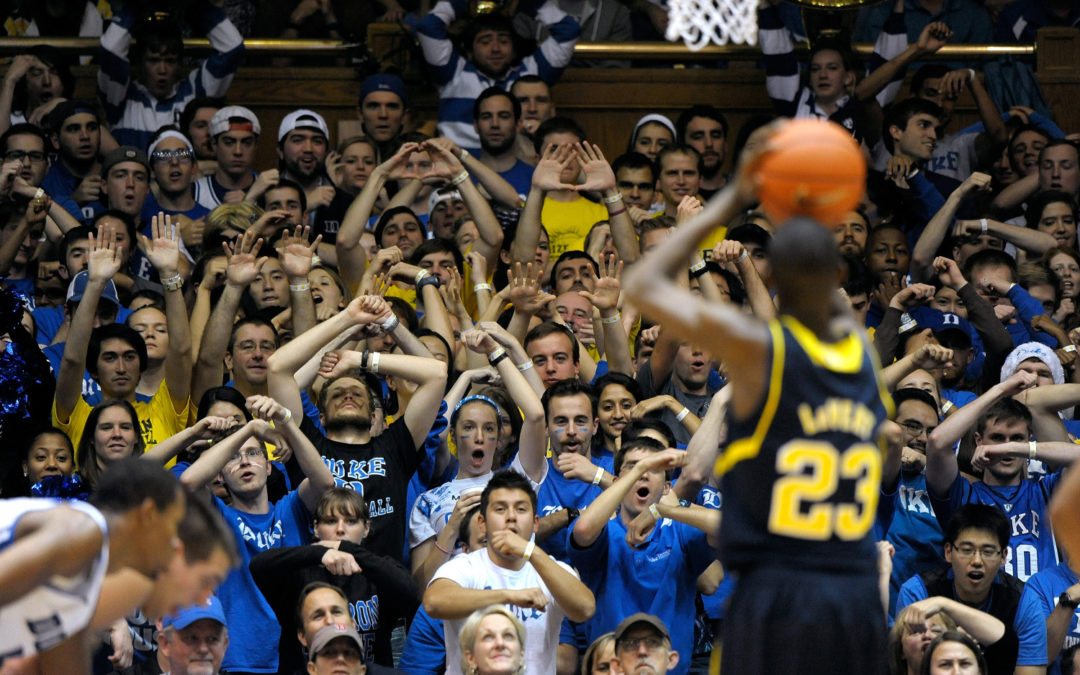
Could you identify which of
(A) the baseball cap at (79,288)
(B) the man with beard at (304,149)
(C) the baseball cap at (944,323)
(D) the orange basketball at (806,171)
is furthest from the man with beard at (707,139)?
(D) the orange basketball at (806,171)

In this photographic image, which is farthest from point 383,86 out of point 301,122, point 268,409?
point 268,409

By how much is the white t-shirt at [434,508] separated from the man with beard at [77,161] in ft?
13.3

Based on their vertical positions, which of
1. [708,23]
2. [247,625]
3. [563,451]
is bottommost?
[247,625]

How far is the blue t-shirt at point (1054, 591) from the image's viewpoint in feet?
30.1

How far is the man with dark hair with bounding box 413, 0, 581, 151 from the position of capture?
43.7 ft

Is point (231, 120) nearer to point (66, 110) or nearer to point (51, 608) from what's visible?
point (66, 110)

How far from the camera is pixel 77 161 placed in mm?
12570

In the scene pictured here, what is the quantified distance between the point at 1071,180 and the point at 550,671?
6.38 m

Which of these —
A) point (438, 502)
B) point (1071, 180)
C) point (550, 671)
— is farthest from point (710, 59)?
point (550, 671)

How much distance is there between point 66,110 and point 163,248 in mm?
2524

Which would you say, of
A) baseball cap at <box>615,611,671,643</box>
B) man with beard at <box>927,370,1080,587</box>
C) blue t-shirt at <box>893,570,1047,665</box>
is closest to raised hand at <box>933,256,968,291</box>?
man with beard at <box>927,370,1080,587</box>

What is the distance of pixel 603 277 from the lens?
1042cm

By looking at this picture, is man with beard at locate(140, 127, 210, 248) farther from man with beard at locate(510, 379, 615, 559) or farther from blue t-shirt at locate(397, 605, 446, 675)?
blue t-shirt at locate(397, 605, 446, 675)

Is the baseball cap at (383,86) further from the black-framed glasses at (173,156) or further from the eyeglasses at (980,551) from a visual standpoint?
the eyeglasses at (980,551)
